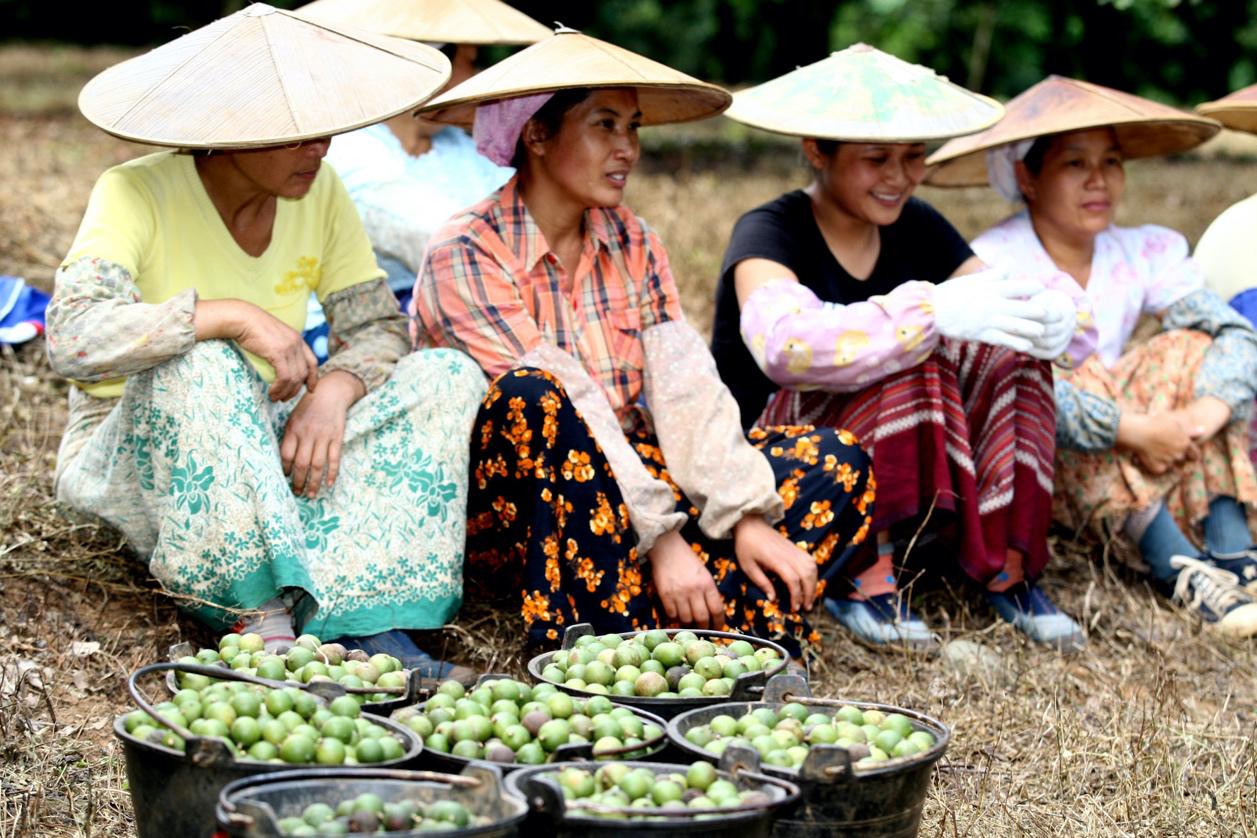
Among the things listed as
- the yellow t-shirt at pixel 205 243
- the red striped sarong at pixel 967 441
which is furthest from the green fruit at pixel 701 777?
the red striped sarong at pixel 967 441

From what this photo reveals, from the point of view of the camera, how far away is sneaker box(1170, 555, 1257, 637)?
4047mm

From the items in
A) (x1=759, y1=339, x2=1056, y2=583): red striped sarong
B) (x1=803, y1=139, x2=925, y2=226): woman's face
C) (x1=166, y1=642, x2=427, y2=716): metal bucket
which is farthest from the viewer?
(x1=803, y1=139, x2=925, y2=226): woman's face

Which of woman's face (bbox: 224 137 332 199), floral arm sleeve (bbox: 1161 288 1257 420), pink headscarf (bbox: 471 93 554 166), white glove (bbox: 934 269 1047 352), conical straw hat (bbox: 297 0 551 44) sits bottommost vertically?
floral arm sleeve (bbox: 1161 288 1257 420)

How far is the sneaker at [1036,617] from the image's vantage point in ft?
12.9

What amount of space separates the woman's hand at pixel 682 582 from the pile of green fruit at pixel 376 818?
4.83ft

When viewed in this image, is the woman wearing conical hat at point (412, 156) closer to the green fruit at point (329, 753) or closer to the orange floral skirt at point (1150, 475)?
the orange floral skirt at point (1150, 475)

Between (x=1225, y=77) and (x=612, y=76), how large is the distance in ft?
38.1

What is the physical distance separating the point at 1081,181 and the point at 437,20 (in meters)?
1.90

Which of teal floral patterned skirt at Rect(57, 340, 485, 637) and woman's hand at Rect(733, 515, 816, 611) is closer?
teal floral patterned skirt at Rect(57, 340, 485, 637)

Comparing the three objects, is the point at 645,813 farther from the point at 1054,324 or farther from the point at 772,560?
the point at 1054,324

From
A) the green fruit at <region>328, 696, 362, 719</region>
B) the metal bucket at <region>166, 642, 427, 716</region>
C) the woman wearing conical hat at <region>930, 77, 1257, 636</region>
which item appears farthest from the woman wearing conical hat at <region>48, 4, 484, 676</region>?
the woman wearing conical hat at <region>930, 77, 1257, 636</region>

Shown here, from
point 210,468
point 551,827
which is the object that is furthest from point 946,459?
point 551,827

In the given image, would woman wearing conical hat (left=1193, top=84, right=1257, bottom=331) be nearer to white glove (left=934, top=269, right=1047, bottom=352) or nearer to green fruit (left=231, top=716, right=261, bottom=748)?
white glove (left=934, top=269, right=1047, bottom=352)

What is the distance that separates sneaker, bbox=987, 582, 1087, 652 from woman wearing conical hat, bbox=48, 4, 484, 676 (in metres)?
1.53
